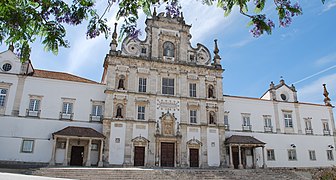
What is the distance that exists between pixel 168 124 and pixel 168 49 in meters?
7.93

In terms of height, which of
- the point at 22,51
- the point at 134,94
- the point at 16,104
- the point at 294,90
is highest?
the point at 294,90

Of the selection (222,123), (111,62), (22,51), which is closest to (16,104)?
(111,62)

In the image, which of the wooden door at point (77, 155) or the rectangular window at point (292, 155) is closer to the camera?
the wooden door at point (77, 155)

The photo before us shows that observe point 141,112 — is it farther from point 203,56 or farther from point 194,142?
point 203,56


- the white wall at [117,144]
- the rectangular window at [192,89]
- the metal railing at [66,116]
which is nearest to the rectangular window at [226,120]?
the rectangular window at [192,89]

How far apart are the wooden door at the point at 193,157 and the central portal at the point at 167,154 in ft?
5.83

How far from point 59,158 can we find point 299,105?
26.7 meters

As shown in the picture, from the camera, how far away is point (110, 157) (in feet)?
79.0

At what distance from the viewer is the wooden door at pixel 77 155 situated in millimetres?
23938

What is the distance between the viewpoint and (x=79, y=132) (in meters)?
23.4

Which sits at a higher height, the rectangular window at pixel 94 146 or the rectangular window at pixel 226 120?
the rectangular window at pixel 226 120

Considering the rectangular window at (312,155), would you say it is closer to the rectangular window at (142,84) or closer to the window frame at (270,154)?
the window frame at (270,154)

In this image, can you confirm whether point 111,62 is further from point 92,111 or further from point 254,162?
point 254,162

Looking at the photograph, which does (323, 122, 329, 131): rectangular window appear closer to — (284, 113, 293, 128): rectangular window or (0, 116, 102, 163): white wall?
Result: (284, 113, 293, 128): rectangular window
